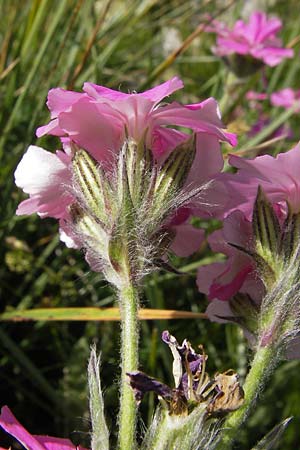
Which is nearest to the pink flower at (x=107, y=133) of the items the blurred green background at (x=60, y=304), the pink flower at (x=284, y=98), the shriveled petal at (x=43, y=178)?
the shriveled petal at (x=43, y=178)

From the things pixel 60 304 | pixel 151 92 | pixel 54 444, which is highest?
pixel 151 92

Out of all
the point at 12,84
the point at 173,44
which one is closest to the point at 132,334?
the point at 12,84

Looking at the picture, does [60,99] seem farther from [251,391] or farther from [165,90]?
[251,391]

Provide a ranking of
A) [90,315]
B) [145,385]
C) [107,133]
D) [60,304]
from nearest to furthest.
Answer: [145,385] < [107,133] < [90,315] < [60,304]

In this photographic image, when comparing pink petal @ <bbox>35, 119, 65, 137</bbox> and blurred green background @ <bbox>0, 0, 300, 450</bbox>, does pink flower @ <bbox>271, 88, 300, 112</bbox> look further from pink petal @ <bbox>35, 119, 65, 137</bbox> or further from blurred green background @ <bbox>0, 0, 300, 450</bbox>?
pink petal @ <bbox>35, 119, 65, 137</bbox>

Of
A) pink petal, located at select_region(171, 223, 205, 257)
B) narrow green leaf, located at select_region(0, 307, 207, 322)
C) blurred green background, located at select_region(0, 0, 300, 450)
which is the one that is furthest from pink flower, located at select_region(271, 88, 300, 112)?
pink petal, located at select_region(171, 223, 205, 257)

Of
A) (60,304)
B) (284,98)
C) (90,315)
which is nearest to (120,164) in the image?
(90,315)

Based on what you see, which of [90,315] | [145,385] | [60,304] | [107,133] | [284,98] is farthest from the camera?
[284,98]
